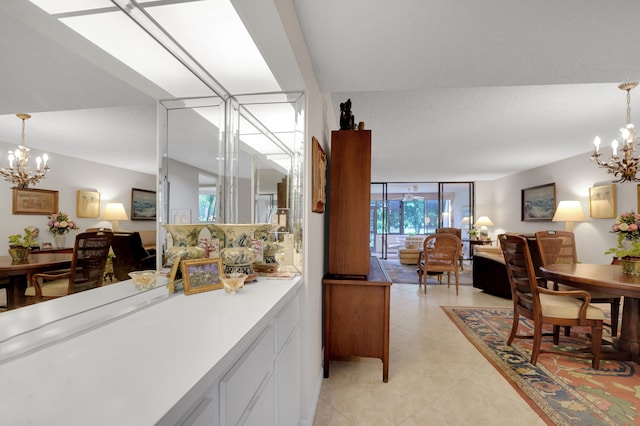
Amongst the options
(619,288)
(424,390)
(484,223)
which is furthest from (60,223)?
(484,223)

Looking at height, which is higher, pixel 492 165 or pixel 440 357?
pixel 492 165

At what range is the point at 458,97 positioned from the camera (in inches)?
116

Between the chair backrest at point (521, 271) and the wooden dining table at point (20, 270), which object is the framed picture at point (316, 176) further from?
the chair backrest at point (521, 271)

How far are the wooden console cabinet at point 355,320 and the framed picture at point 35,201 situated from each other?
5.49 feet

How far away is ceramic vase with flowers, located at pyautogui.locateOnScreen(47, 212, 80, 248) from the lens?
0.68 m

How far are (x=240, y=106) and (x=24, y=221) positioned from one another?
142 cm

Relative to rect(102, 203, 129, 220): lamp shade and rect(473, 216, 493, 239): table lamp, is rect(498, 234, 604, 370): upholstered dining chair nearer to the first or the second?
rect(102, 203, 129, 220): lamp shade

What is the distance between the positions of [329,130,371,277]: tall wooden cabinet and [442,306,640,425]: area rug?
139cm

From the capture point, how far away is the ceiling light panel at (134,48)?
828 millimetres

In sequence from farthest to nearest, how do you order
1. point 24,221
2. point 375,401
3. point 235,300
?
point 375,401 → point 235,300 → point 24,221

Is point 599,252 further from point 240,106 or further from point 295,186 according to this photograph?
point 240,106

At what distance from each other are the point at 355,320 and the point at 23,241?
6.32 feet

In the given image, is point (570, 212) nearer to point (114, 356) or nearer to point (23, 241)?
point (114, 356)

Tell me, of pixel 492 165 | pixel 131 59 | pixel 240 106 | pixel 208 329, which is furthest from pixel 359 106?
pixel 492 165
